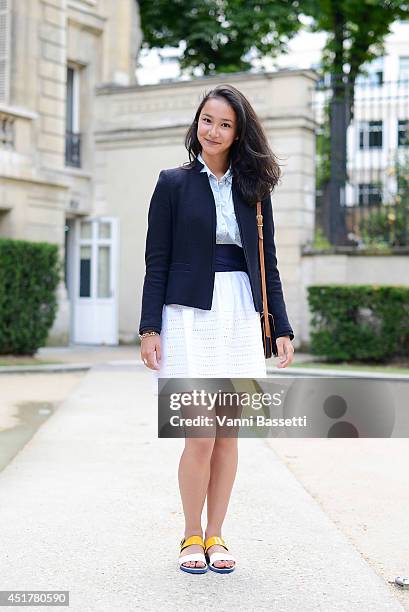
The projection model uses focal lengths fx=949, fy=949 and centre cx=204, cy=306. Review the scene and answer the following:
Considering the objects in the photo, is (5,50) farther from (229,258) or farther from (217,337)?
(217,337)

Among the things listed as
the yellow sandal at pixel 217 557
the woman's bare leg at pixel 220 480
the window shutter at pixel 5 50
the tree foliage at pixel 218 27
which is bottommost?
the yellow sandal at pixel 217 557

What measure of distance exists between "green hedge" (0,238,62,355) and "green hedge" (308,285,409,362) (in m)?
4.29

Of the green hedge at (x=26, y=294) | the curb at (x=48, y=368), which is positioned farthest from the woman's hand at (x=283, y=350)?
the green hedge at (x=26, y=294)

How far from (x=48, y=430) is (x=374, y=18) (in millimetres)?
16537

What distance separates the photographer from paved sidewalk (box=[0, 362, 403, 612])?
3453 mm

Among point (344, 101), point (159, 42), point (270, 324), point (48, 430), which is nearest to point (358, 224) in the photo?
point (344, 101)

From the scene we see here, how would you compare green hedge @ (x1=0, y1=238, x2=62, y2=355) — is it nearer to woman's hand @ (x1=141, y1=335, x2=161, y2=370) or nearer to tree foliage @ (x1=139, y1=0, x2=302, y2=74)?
tree foliage @ (x1=139, y1=0, x2=302, y2=74)

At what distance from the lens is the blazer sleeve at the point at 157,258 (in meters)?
3.77

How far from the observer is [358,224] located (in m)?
17.8

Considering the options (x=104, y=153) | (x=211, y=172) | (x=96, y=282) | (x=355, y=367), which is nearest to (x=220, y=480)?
(x=211, y=172)

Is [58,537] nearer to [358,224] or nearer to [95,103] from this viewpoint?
[358,224]

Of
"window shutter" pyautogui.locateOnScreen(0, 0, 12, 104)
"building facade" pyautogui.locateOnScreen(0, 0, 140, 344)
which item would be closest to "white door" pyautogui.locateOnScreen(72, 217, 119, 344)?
"building facade" pyautogui.locateOnScreen(0, 0, 140, 344)

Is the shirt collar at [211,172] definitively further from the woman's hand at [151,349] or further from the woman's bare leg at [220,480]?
the woman's bare leg at [220,480]

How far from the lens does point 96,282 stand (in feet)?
61.3
